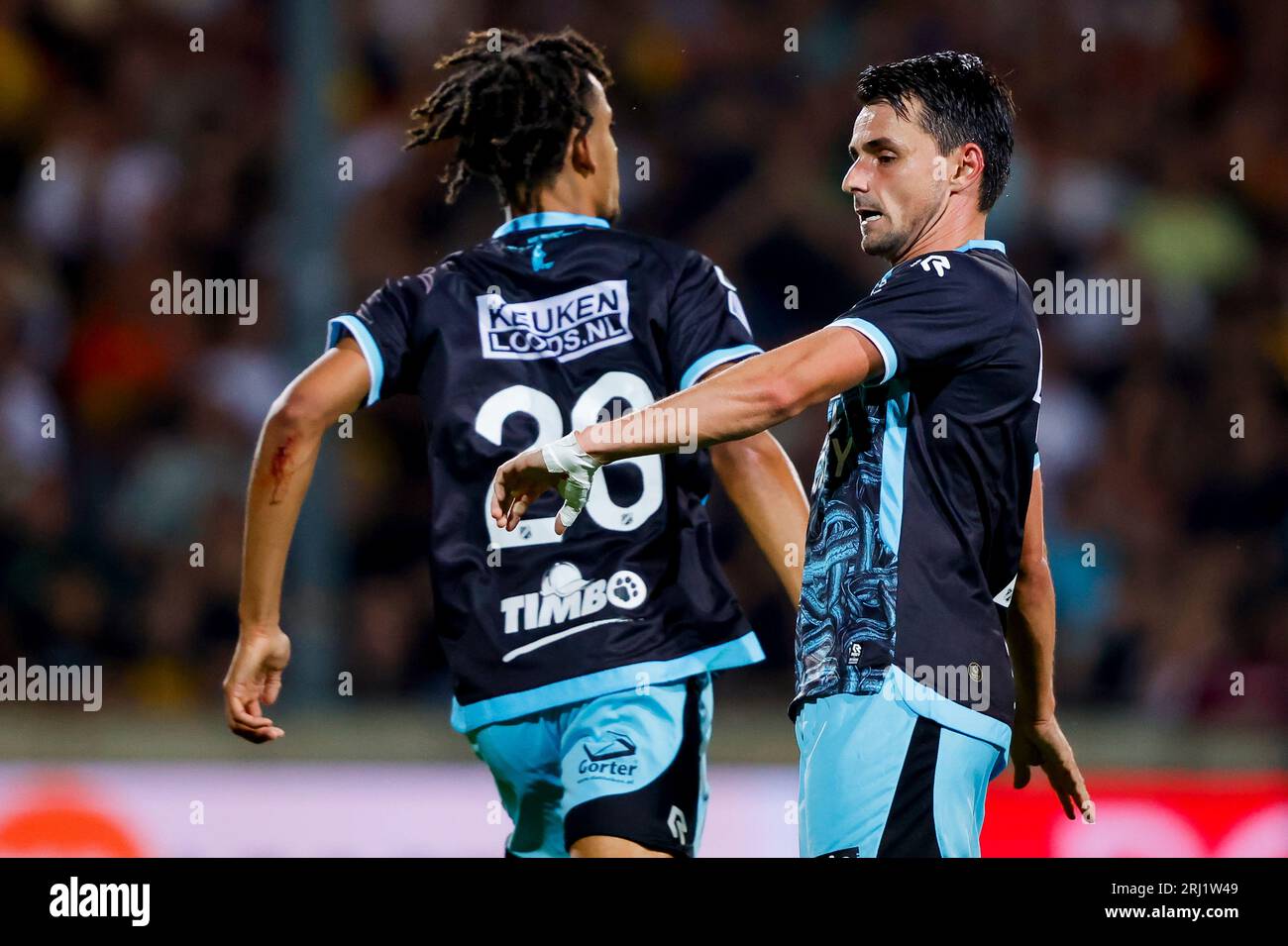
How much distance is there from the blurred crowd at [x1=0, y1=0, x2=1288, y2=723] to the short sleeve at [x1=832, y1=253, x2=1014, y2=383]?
11.5 feet

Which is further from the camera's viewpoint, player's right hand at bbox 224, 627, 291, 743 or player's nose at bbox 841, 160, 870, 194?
player's right hand at bbox 224, 627, 291, 743

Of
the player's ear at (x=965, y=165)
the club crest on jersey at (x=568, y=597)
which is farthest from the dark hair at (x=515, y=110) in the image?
the player's ear at (x=965, y=165)

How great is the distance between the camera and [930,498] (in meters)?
Answer: 3.07

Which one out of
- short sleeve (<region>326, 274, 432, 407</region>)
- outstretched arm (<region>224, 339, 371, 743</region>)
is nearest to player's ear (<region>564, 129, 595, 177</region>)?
short sleeve (<region>326, 274, 432, 407</region>)

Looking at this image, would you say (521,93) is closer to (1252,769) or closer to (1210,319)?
(1252,769)

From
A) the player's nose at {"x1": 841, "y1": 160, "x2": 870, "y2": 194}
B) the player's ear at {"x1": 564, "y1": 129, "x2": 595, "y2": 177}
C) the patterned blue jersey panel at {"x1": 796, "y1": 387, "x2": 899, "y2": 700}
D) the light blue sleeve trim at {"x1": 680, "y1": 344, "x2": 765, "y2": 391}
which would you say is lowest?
the patterned blue jersey panel at {"x1": 796, "y1": 387, "x2": 899, "y2": 700}

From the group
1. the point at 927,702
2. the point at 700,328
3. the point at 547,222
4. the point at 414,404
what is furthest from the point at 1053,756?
the point at 414,404

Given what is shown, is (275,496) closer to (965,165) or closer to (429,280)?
(429,280)

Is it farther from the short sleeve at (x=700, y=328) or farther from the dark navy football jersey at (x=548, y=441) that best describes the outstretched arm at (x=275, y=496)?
the short sleeve at (x=700, y=328)

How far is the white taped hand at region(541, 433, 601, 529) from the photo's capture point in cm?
289

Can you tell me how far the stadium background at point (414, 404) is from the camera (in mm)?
5957

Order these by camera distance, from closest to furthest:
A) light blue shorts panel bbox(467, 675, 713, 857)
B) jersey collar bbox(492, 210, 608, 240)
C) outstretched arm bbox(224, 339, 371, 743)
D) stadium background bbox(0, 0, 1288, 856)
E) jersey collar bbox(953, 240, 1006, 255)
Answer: jersey collar bbox(953, 240, 1006, 255), light blue shorts panel bbox(467, 675, 713, 857), outstretched arm bbox(224, 339, 371, 743), jersey collar bbox(492, 210, 608, 240), stadium background bbox(0, 0, 1288, 856)

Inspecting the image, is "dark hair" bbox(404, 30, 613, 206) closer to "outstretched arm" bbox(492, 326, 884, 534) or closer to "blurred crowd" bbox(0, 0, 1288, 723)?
"outstretched arm" bbox(492, 326, 884, 534)
